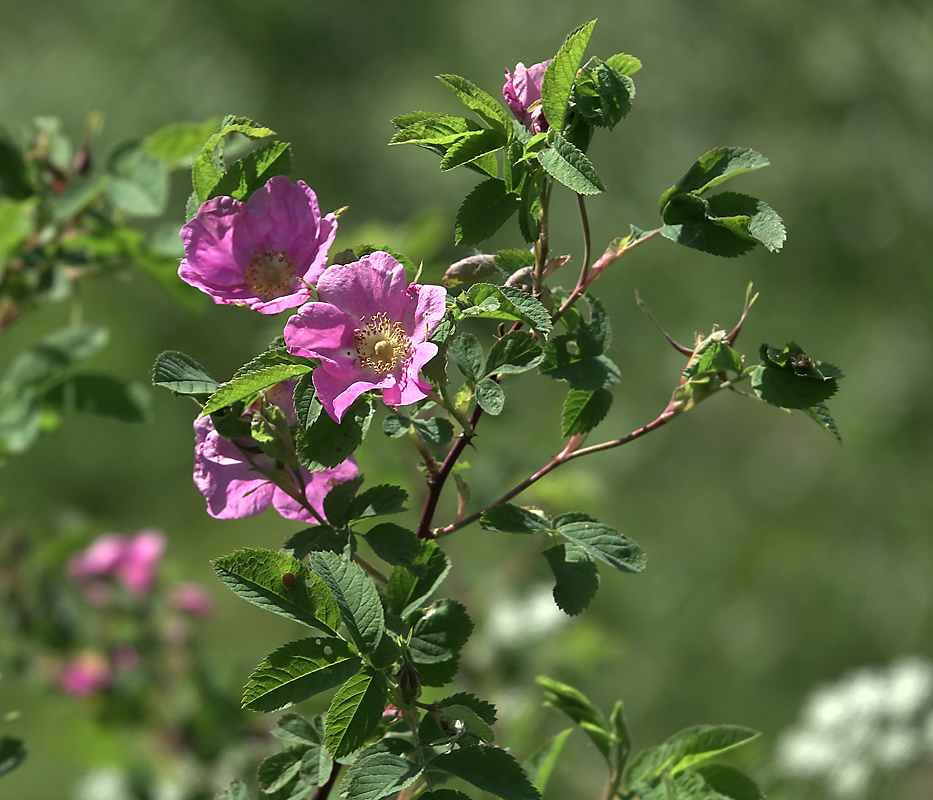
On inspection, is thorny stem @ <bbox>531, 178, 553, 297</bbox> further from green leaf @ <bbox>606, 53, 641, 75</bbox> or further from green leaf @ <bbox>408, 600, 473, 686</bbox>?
green leaf @ <bbox>408, 600, 473, 686</bbox>

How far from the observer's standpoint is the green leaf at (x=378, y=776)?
0.43m

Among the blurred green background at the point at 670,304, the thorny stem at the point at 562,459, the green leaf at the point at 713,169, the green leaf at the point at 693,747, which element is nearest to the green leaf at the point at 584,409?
the thorny stem at the point at 562,459

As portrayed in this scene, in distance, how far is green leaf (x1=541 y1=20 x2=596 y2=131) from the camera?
48 centimetres

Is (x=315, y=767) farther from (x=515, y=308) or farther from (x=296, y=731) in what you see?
(x=515, y=308)

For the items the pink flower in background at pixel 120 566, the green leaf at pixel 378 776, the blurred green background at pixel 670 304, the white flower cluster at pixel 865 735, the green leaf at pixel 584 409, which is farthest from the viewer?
the blurred green background at pixel 670 304

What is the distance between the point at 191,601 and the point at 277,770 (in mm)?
810

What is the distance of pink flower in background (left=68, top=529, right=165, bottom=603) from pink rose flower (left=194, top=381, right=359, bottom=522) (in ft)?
2.50

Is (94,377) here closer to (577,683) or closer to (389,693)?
(389,693)

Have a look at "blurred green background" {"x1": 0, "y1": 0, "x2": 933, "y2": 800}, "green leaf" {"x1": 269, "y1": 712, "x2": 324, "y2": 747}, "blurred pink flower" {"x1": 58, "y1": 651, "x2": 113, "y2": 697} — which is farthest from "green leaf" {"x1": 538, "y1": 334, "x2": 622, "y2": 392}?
"blurred green background" {"x1": 0, "y1": 0, "x2": 933, "y2": 800}

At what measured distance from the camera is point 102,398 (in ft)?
2.83

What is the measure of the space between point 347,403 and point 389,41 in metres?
3.77

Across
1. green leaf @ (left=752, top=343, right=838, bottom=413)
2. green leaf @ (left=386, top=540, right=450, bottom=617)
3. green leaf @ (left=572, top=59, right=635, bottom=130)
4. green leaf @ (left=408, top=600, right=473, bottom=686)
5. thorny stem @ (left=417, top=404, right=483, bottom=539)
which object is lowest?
green leaf @ (left=408, top=600, right=473, bottom=686)

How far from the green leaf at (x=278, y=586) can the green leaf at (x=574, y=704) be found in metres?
0.18

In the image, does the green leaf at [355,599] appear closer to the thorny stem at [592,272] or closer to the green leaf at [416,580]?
the green leaf at [416,580]
